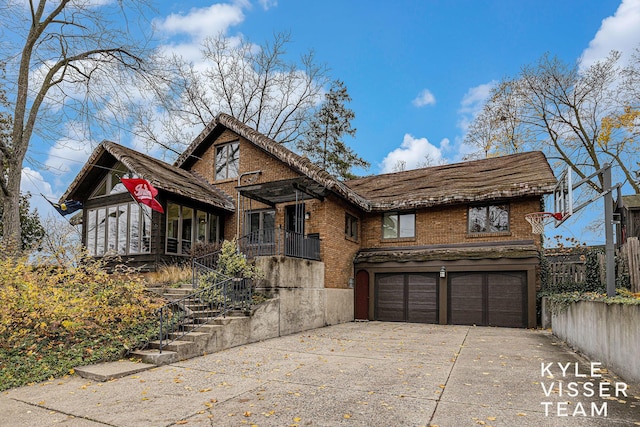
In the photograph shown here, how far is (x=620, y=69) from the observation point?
2256cm

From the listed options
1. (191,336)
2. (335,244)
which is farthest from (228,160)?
(191,336)

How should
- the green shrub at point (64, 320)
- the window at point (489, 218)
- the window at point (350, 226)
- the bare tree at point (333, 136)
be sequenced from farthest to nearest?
1. the bare tree at point (333, 136)
2. the window at point (350, 226)
3. the window at point (489, 218)
4. the green shrub at point (64, 320)

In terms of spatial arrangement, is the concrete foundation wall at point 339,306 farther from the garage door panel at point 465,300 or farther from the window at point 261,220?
the garage door panel at point 465,300

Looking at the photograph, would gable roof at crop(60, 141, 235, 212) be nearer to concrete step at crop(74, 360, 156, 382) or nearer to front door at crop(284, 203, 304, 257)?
front door at crop(284, 203, 304, 257)

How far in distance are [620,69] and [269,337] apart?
24559mm

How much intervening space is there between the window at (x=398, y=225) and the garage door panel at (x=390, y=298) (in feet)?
5.83

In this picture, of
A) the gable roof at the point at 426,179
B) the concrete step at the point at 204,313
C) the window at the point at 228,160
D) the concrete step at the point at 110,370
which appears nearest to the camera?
the concrete step at the point at 110,370

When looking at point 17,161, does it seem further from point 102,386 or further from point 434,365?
point 434,365

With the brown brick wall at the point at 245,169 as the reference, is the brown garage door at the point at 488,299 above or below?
below

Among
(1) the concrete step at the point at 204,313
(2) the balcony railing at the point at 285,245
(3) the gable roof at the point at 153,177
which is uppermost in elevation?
(3) the gable roof at the point at 153,177

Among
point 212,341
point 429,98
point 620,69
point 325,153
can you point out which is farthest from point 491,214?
point 325,153

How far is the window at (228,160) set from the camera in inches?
667

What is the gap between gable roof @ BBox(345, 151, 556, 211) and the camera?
46.9ft

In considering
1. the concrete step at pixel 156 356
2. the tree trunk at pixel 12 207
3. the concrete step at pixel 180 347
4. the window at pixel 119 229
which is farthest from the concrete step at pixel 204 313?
the tree trunk at pixel 12 207
